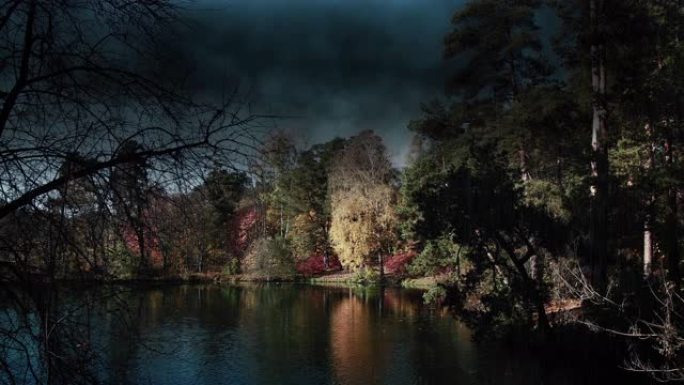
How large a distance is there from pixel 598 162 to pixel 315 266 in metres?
31.9

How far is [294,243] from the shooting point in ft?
138

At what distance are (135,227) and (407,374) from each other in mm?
12643

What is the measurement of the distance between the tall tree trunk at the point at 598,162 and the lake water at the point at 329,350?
2401mm

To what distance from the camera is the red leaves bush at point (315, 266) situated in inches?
1641

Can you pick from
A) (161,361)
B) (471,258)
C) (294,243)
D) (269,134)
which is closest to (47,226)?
(269,134)

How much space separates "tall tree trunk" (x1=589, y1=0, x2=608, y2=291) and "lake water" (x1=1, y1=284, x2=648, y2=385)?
240cm

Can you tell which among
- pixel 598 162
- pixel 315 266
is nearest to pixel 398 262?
pixel 315 266

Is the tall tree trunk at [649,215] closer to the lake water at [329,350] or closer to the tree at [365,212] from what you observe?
the lake water at [329,350]

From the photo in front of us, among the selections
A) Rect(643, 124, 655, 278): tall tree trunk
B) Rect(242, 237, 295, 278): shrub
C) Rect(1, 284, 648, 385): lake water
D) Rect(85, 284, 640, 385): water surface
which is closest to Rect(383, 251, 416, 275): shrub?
Rect(242, 237, 295, 278): shrub

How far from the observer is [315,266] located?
43.1m

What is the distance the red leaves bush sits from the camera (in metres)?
41.7

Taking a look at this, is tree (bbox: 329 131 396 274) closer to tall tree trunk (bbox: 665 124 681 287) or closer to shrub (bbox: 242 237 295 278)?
shrub (bbox: 242 237 295 278)

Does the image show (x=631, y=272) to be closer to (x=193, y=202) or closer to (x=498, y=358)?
(x=498, y=358)

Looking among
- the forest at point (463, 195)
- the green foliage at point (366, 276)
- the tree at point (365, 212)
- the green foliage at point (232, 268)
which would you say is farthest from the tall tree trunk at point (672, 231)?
the green foliage at point (232, 268)
